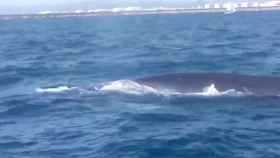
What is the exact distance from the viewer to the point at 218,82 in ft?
77.7

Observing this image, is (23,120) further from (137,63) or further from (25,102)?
(137,63)

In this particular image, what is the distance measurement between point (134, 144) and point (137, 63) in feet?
69.6

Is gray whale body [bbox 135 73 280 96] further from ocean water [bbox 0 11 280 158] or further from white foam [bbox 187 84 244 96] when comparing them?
ocean water [bbox 0 11 280 158]

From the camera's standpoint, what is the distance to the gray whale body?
75.1ft

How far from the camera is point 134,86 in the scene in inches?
988

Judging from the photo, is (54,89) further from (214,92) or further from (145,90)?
(214,92)

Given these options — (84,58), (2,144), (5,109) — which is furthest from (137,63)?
(2,144)

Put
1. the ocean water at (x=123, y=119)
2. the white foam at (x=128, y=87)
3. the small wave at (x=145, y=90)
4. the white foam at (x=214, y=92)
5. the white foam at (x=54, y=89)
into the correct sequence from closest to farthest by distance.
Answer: the ocean water at (x=123, y=119) → the white foam at (x=214, y=92) → the small wave at (x=145, y=90) → the white foam at (x=128, y=87) → the white foam at (x=54, y=89)

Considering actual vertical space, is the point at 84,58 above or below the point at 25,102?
Result: above

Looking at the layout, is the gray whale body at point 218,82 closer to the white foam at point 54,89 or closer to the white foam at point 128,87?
the white foam at point 128,87

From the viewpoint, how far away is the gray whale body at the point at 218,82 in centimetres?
2289

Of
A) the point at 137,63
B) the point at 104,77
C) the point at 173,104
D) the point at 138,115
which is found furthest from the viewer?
the point at 137,63

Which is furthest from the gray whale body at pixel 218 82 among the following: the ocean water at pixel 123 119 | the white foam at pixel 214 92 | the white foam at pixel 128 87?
the ocean water at pixel 123 119

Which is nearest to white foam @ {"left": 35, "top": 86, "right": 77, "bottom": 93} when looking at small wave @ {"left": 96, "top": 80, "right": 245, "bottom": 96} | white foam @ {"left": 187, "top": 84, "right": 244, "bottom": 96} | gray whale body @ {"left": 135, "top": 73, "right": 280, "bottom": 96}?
small wave @ {"left": 96, "top": 80, "right": 245, "bottom": 96}
